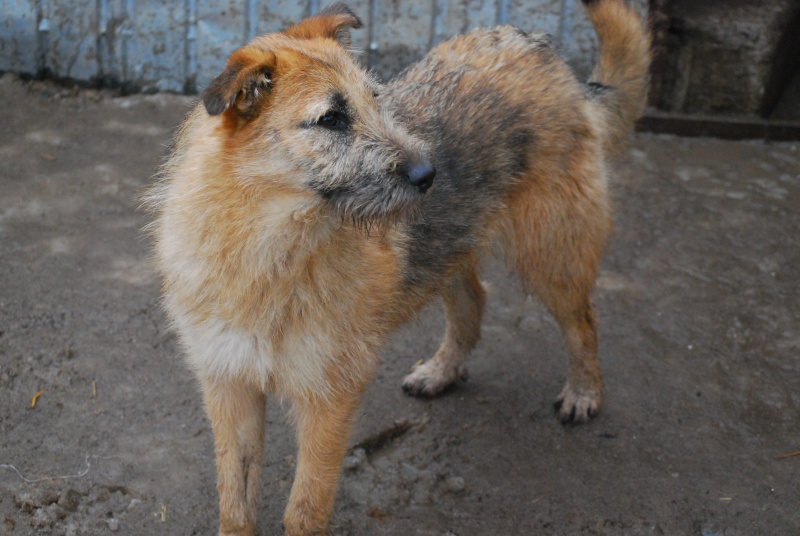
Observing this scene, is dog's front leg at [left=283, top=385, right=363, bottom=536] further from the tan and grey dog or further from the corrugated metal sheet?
the corrugated metal sheet

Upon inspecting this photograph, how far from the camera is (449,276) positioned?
4270 mm

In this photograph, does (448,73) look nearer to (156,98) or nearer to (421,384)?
(421,384)

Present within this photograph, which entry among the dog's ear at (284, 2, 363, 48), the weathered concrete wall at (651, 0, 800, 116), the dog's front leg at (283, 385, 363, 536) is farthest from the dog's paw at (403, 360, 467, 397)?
the weathered concrete wall at (651, 0, 800, 116)

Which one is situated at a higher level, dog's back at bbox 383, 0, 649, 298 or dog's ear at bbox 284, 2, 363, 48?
dog's ear at bbox 284, 2, 363, 48

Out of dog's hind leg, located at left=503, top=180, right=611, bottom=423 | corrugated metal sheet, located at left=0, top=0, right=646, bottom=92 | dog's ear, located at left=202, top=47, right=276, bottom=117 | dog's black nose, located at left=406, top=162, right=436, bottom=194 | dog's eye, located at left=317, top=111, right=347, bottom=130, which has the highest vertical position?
dog's ear, located at left=202, top=47, right=276, bottom=117

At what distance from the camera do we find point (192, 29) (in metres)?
7.37

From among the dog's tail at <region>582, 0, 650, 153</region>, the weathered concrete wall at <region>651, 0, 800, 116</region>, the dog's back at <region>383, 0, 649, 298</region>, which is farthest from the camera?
the weathered concrete wall at <region>651, 0, 800, 116</region>

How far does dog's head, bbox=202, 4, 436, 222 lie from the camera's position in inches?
124

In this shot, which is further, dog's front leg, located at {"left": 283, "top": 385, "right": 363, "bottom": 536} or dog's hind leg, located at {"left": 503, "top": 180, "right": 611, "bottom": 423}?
dog's hind leg, located at {"left": 503, "top": 180, "right": 611, "bottom": 423}

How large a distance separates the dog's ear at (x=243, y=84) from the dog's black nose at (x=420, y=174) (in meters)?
0.58

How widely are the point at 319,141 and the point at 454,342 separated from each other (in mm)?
2047

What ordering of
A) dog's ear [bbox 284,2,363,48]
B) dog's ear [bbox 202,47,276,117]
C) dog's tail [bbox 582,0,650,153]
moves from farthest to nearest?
1. dog's tail [bbox 582,0,650,153]
2. dog's ear [bbox 284,2,363,48]
3. dog's ear [bbox 202,47,276,117]

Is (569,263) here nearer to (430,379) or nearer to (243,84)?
(430,379)

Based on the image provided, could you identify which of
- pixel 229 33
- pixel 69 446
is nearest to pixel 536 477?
pixel 69 446
